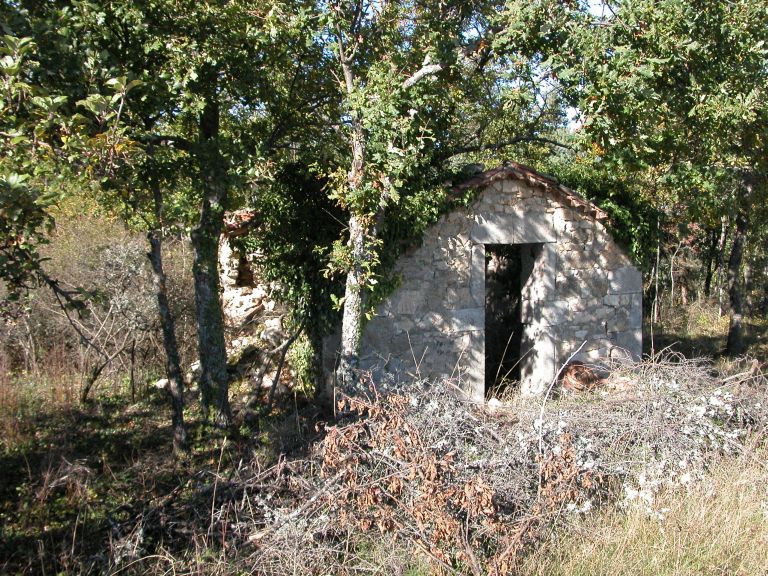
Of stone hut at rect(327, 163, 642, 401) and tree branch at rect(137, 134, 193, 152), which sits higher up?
tree branch at rect(137, 134, 193, 152)

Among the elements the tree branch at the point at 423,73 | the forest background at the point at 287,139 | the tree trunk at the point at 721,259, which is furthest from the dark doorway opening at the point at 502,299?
the tree trunk at the point at 721,259

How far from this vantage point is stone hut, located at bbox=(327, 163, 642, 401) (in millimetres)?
7844

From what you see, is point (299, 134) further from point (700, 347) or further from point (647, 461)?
point (700, 347)

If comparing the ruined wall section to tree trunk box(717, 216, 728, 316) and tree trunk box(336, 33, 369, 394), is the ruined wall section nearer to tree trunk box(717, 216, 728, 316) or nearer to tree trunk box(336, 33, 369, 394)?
tree trunk box(336, 33, 369, 394)

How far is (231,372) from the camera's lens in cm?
923

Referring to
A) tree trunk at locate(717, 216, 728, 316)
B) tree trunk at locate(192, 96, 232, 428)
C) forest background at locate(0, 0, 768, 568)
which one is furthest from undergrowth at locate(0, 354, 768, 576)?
tree trunk at locate(717, 216, 728, 316)

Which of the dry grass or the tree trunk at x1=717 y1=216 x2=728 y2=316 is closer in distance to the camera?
the dry grass

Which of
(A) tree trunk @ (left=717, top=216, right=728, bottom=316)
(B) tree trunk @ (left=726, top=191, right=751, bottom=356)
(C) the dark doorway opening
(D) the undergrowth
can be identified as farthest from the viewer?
(A) tree trunk @ (left=717, top=216, right=728, bottom=316)

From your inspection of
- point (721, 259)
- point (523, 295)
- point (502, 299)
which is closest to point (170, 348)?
point (523, 295)

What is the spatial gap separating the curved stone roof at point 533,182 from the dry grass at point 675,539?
4373 millimetres

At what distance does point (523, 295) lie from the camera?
9.04m

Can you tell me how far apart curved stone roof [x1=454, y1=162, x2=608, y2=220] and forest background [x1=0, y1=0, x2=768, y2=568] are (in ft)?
0.97

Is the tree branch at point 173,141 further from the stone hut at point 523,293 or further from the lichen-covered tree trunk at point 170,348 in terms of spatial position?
the stone hut at point 523,293

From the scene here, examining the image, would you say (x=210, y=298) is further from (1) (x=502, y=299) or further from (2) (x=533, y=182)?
(1) (x=502, y=299)
